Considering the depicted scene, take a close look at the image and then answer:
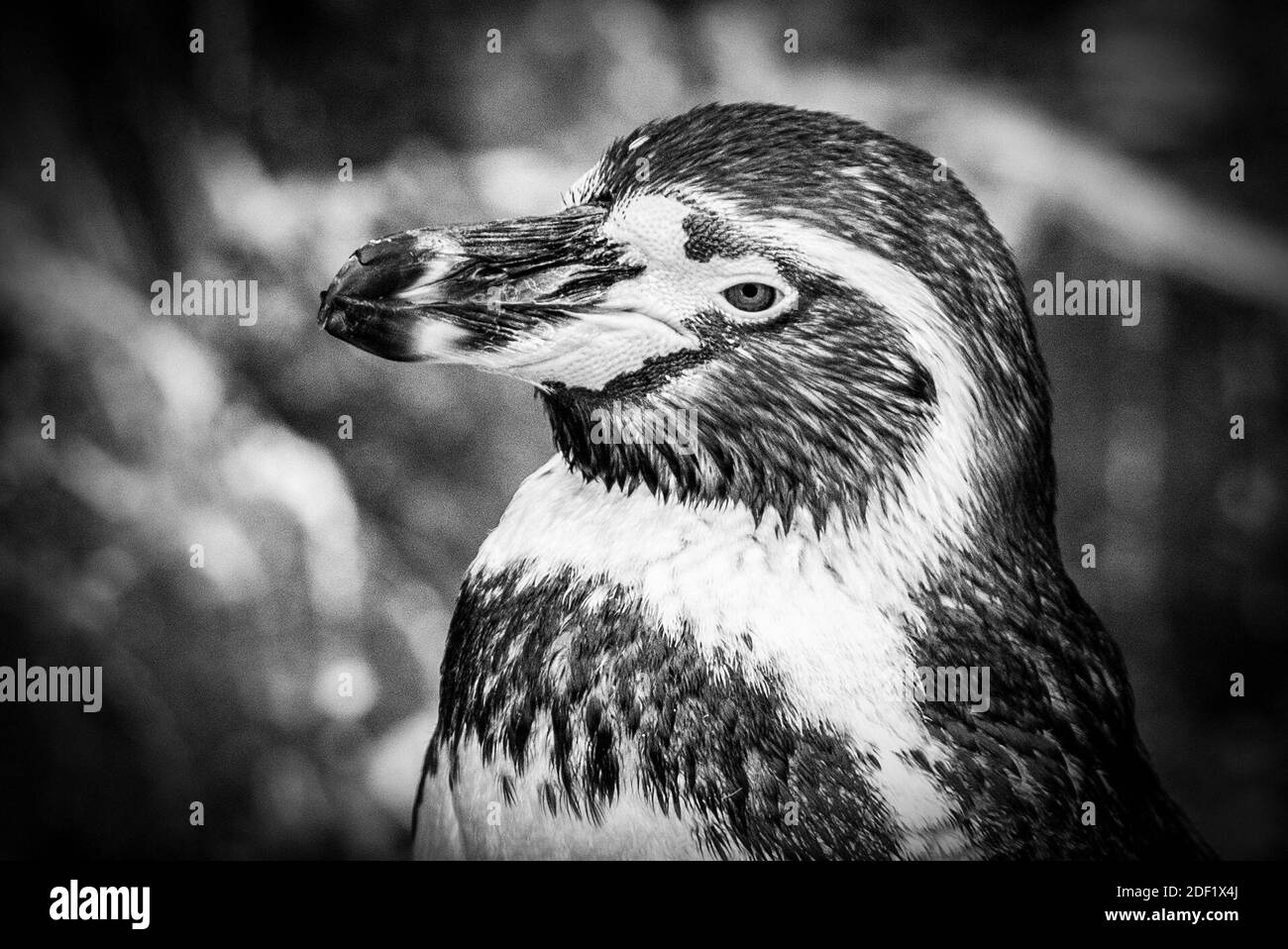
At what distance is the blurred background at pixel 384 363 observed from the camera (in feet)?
6.47

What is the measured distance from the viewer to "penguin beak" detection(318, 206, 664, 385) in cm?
146

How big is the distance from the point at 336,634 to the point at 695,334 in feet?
3.34

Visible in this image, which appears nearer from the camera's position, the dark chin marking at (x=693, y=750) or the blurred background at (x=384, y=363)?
the dark chin marking at (x=693, y=750)

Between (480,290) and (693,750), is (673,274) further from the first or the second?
(693,750)

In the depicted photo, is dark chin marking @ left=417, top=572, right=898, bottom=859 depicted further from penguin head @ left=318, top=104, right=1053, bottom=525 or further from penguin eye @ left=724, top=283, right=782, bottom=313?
penguin eye @ left=724, top=283, right=782, bottom=313

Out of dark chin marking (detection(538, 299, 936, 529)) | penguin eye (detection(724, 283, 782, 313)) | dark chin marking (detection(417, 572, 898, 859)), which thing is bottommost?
dark chin marking (detection(417, 572, 898, 859))

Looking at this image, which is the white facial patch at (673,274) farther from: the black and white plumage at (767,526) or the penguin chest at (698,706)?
the penguin chest at (698,706)

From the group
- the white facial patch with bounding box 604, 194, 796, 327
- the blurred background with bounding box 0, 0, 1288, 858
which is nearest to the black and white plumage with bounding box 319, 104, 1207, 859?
the white facial patch with bounding box 604, 194, 796, 327

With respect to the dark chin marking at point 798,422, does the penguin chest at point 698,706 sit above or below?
below

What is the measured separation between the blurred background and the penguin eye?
648 millimetres

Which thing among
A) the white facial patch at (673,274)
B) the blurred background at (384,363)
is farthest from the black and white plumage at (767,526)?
the blurred background at (384,363)

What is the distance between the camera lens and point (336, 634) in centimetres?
209
